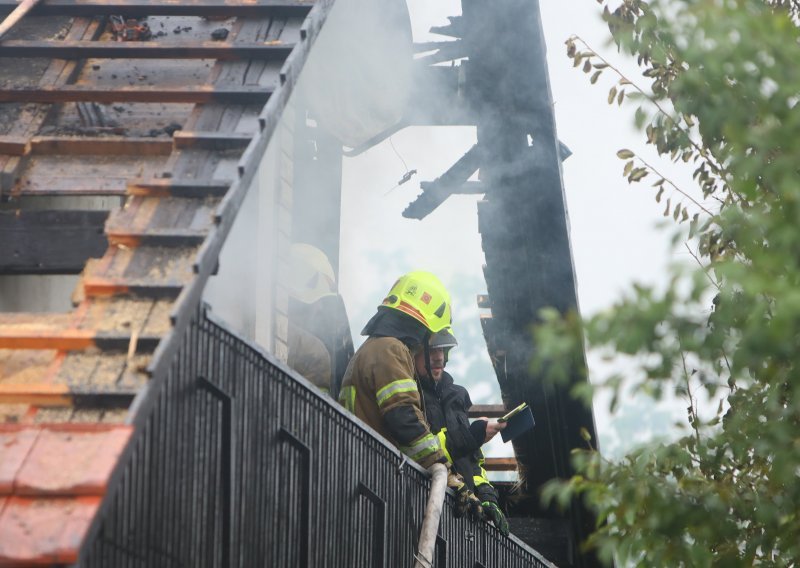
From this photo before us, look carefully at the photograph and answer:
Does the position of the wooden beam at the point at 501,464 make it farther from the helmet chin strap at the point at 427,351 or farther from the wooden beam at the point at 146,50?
the wooden beam at the point at 146,50

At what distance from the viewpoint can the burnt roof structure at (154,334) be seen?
381 centimetres

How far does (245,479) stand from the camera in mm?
4906

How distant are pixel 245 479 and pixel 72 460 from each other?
1360mm

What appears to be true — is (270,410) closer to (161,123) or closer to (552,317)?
(161,123)

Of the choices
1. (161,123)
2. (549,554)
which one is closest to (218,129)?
(161,123)

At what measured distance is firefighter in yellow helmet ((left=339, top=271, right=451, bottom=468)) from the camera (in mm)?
7215

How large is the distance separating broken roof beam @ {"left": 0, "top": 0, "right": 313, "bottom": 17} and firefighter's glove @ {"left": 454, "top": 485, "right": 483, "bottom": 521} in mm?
2939

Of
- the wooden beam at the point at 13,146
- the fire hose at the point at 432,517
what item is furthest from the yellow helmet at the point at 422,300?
the wooden beam at the point at 13,146

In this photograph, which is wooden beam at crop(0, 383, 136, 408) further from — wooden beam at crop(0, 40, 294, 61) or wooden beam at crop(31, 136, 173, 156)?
wooden beam at crop(0, 40, 294, 61)

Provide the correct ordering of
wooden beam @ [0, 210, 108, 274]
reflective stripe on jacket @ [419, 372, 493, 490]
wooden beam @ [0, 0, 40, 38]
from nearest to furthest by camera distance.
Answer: wooden beam @ [0, 210, 108, 274] < wooden beam @ [0, 0, 40, 38] < reflective stripe on jacket @ [419, 372, 493, 490]

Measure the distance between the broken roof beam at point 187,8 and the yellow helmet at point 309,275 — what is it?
3339 millimetres

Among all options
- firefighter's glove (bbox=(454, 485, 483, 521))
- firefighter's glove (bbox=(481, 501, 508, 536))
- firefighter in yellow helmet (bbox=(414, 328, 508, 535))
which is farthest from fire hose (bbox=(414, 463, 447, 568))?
firefighter in yellow helmet (bbox=(414, 328, 508, 535))

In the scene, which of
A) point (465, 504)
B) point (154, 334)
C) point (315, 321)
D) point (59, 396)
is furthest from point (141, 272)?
point (315, 321)

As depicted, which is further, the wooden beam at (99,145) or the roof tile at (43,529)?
the wooden beam at (99,145)
